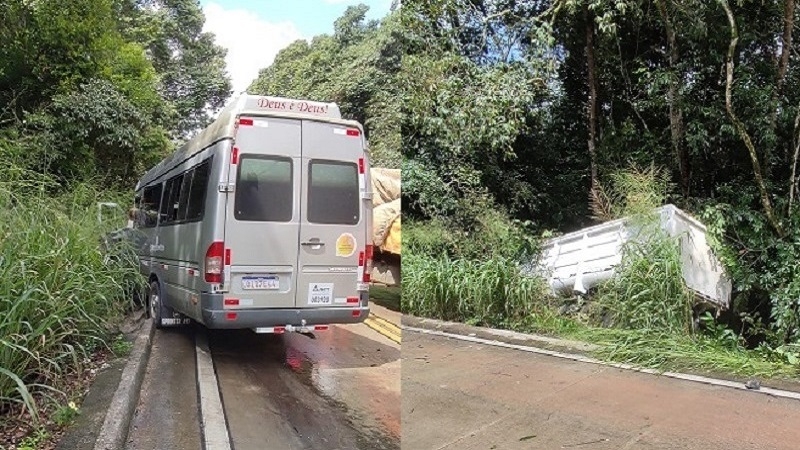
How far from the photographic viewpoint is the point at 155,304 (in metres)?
1.65

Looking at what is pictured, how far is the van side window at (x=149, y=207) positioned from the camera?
51.1 inches

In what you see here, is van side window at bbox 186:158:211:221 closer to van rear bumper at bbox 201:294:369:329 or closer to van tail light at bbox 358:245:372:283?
van rear bumper at bbox 201:294:369:329

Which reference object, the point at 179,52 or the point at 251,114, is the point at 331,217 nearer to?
the point at 251,114

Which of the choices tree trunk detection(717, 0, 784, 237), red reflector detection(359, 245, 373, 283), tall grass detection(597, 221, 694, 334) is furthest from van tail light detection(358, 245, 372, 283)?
tree trunk detection(717, 0, 784, 237)

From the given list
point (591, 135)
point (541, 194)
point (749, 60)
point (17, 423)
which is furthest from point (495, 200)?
point (17, 423)

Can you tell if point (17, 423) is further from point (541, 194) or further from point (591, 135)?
point (591, 135)

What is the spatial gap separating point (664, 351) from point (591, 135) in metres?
0.44

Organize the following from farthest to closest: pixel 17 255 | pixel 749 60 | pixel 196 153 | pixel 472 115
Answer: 1. pixel 17 255
2. pixel 196 153
3. pixel 749 60
4. pixel 472 115

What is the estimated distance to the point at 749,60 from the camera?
48.1 inches

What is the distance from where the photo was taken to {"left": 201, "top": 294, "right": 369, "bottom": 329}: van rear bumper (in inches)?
54.6

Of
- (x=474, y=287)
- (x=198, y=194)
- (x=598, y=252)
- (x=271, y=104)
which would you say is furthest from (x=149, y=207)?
(x=598, y=252)

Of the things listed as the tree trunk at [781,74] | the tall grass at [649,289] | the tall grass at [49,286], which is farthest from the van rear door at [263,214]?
the tree trunk at [781,74]

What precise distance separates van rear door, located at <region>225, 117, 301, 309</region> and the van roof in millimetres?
23

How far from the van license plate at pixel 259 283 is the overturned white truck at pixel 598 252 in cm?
61
